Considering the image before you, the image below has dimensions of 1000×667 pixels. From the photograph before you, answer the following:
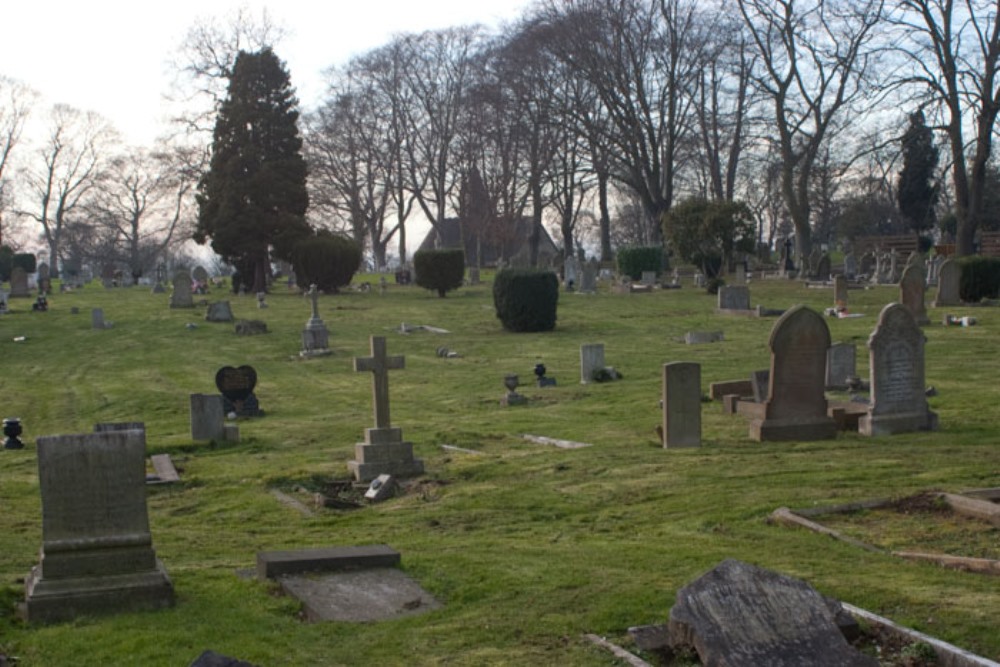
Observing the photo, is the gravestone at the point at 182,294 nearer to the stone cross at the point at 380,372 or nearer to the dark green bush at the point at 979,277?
the dark green bush at the point at 979,277

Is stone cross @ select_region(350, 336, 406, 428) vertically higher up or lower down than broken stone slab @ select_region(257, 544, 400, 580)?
higher up

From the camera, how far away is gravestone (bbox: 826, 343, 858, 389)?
17.5 m

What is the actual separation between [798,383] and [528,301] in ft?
60.4

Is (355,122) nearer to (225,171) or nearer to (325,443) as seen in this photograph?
(225,171)

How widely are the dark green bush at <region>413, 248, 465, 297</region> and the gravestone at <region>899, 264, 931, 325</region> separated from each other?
73.2 ft

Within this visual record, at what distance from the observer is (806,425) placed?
1351 cm

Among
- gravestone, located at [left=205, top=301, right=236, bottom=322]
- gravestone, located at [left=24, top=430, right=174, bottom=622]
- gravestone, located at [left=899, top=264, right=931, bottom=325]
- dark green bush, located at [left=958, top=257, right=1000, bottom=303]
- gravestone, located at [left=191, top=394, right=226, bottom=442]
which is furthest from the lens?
gravestone, located at [left=205, top=301, right=236, bottom=322]

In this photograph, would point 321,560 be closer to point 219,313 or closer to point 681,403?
point 681,403

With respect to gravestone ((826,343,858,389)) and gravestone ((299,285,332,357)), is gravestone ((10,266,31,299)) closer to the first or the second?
gravestone ((299,285,332,357))

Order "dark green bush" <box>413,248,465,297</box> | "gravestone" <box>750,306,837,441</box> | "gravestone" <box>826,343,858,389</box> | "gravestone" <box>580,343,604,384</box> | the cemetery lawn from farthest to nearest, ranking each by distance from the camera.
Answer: "dark green bush" <box>413,248,465,297</box> < "gravestone" <box>580,343,604,384</box> < "gravestone" <box>826,343,858,389</box> < "gravestone" <box>750,306,837,441</box> < the cemetery lawn

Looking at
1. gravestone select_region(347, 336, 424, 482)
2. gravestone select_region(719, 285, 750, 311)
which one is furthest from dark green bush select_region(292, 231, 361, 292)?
gravestone select_region(347, 336, 424, 482)

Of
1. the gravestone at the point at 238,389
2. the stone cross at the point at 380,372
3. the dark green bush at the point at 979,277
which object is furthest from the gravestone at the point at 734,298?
the stone cross at the point at 380,372

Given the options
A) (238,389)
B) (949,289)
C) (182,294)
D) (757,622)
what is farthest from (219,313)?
(757,622)

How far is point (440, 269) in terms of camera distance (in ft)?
151
